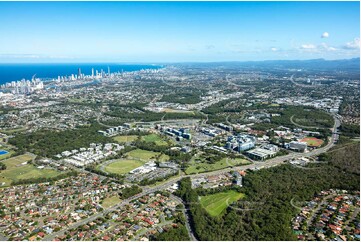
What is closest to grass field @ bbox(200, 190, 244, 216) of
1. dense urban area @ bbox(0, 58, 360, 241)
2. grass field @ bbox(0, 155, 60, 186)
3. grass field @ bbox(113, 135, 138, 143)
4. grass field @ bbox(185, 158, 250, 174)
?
dense urban area @ bbox(0, 58, 360, 241)

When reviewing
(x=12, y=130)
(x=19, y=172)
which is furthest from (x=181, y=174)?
(x=12, y=130)

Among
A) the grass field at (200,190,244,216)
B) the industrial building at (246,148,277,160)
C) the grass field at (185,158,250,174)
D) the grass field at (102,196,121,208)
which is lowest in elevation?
the grass field at (102,196,121,208)

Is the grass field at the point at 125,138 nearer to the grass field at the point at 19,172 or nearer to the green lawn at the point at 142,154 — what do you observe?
the green lawn at the point at 142,154

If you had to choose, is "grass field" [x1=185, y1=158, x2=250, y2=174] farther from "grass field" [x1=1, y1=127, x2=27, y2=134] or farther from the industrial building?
"grass field" [x1=1, y1=127, x2=27, y2=134]

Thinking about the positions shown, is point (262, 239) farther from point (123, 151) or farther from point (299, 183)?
point (123, 151)

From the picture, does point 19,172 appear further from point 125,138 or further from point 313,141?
point 313,141

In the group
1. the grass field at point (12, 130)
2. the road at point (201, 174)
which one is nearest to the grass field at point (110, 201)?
the road at point (201, 174)

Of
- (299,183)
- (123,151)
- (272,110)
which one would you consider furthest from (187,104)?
(299,183)
